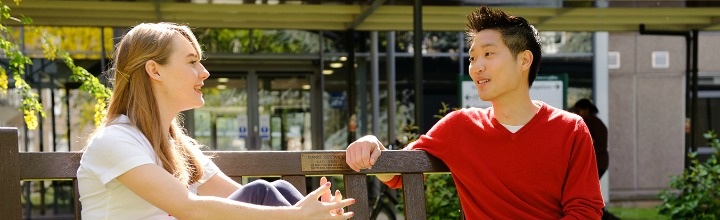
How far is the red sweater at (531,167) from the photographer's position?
8.95 feet

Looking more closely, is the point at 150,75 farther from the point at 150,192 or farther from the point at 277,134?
the point at 277,134

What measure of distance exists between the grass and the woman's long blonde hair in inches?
359

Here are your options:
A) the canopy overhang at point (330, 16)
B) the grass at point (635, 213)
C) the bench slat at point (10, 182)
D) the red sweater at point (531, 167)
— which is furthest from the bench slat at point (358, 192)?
the grass at point (635, 213)

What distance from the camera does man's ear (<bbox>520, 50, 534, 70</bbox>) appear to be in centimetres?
287

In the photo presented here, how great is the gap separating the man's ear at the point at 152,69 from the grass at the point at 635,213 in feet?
30.0

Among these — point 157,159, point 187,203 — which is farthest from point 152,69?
point 187,203

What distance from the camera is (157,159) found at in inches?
96.4

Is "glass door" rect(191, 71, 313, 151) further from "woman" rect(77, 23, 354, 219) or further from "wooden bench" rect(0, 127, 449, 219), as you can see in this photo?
"woman" rect(77, 23, 354, 219)

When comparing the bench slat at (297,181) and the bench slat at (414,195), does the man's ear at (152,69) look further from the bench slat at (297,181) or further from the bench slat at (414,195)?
the bench slat at (414,195)

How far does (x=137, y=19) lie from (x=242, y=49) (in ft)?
9.82

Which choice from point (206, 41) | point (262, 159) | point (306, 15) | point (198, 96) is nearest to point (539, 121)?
point (262, 159)

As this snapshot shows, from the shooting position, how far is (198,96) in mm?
2576

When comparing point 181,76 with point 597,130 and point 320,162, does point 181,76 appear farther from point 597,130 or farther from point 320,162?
point 597,130

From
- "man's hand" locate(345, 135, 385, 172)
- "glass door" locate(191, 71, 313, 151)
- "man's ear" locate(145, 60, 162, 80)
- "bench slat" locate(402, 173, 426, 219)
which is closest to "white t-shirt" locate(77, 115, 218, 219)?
"man's ear" locate(145, 60, 162, 80)
